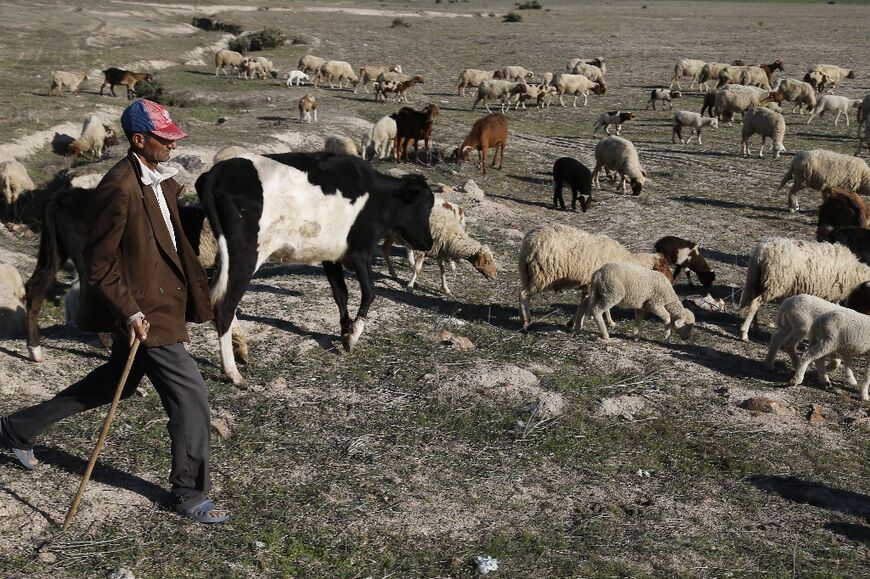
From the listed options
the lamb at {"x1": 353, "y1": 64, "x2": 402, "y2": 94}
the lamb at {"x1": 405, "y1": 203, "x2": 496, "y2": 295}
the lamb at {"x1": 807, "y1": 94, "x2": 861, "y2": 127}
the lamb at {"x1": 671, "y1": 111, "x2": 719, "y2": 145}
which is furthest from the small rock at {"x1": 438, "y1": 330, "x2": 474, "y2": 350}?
the lamb at {"x1": 353, "y1": 64, "x2": 402, "y2": 94}

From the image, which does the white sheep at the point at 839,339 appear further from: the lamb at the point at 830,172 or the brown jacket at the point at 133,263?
the lamb at the point at 830,172

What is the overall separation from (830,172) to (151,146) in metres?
13.8

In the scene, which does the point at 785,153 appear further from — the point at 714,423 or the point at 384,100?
the point at 714,423

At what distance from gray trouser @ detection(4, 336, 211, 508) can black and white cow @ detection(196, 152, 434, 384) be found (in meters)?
1.91

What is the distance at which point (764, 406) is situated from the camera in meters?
7.15

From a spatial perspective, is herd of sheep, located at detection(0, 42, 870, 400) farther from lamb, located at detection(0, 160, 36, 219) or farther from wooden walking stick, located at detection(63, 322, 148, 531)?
wooden walking stick, located at detection(63, 322, 148, 531)

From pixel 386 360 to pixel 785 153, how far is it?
16253 mm

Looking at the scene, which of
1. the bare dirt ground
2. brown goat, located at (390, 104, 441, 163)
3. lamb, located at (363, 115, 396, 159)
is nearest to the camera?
the bare dirt ground

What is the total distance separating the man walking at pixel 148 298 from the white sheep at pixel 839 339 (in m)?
5.57

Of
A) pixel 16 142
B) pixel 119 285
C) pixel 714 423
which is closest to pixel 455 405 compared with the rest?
pixel 714 423

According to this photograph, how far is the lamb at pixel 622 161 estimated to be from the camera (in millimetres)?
16344

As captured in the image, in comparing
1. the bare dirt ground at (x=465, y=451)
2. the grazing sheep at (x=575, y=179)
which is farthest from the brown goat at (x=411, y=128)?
the bare dirt ground at (x=465, y=451)

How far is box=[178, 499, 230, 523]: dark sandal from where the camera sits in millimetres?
4902

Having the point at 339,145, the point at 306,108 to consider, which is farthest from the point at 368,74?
the point at 339,145
